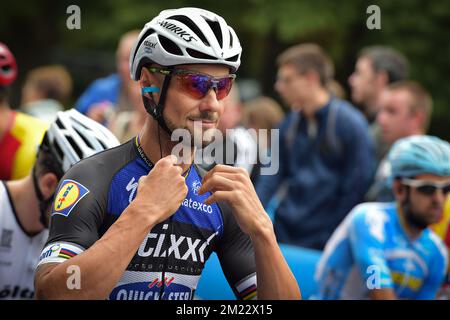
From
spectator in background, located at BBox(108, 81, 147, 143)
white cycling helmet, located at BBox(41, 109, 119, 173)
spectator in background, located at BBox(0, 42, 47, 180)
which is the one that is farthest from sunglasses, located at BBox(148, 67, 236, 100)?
spectator in background, located at BBox(0, 42, 47, 180)

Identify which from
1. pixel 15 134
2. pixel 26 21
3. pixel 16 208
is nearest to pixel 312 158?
pixel 15 134

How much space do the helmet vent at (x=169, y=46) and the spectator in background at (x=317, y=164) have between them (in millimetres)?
4878

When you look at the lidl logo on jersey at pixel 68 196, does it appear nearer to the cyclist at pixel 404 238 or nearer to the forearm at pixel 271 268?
the forearm at pixel 271 268

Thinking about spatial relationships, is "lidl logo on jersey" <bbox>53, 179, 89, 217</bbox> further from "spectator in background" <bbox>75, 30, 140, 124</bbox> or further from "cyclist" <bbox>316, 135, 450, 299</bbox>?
"spectator in background" <bbox>75, 30, 140, 124</bbox>

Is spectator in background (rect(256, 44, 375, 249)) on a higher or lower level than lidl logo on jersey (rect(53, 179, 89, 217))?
lower

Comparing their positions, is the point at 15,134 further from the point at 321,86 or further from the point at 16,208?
the point at 321,86

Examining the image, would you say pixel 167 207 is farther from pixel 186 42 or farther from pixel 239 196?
pixel 186 42

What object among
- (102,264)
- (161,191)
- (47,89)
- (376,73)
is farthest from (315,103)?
(102,264)

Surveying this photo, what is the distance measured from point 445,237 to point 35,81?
6.76m

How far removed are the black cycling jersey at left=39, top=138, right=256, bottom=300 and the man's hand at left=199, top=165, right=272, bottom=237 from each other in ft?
0.91

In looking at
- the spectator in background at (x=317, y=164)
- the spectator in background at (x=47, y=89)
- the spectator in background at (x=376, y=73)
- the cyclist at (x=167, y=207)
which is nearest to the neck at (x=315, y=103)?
the spectator in background at (x=317, y=164)

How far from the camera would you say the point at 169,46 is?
11.8 feet

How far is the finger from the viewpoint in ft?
11.1

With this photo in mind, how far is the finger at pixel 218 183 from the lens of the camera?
3391 millimetres
